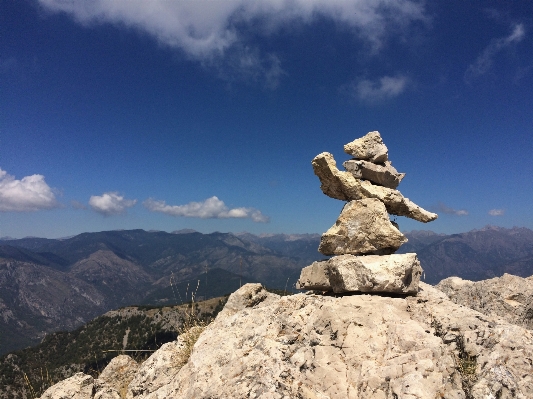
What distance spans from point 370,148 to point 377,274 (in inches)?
204

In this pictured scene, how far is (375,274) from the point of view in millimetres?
8039

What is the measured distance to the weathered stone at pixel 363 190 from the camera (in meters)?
10.6

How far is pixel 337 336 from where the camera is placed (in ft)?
22.4

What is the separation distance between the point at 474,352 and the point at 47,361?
8344 inches

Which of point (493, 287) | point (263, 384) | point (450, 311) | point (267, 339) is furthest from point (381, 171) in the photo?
point (263, 384)

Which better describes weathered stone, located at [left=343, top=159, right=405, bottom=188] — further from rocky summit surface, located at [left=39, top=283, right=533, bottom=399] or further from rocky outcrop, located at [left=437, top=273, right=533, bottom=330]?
rocky outcrop, located at [left=437, top=273, right=533, bottom=330]

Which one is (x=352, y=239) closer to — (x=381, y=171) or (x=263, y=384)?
(x=381, y=171)

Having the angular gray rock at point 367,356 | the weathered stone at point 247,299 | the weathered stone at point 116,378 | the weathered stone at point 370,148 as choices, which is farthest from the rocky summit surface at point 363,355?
the weathered stone at point 370,148

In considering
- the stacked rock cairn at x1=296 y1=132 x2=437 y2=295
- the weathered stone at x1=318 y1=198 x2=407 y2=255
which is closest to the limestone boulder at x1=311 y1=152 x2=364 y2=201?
the stacked rock cairn at x1=296 y1=132 x2=437 y2=295

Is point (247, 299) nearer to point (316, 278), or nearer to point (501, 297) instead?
point (316, 278)

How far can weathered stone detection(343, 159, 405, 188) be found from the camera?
35.9 feet

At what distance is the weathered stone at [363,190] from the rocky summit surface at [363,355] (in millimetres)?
3350

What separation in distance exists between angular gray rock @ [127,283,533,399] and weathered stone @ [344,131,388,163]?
5400 mm

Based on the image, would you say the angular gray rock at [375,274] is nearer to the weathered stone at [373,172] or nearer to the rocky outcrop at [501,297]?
the weathered stone at [373,172]
